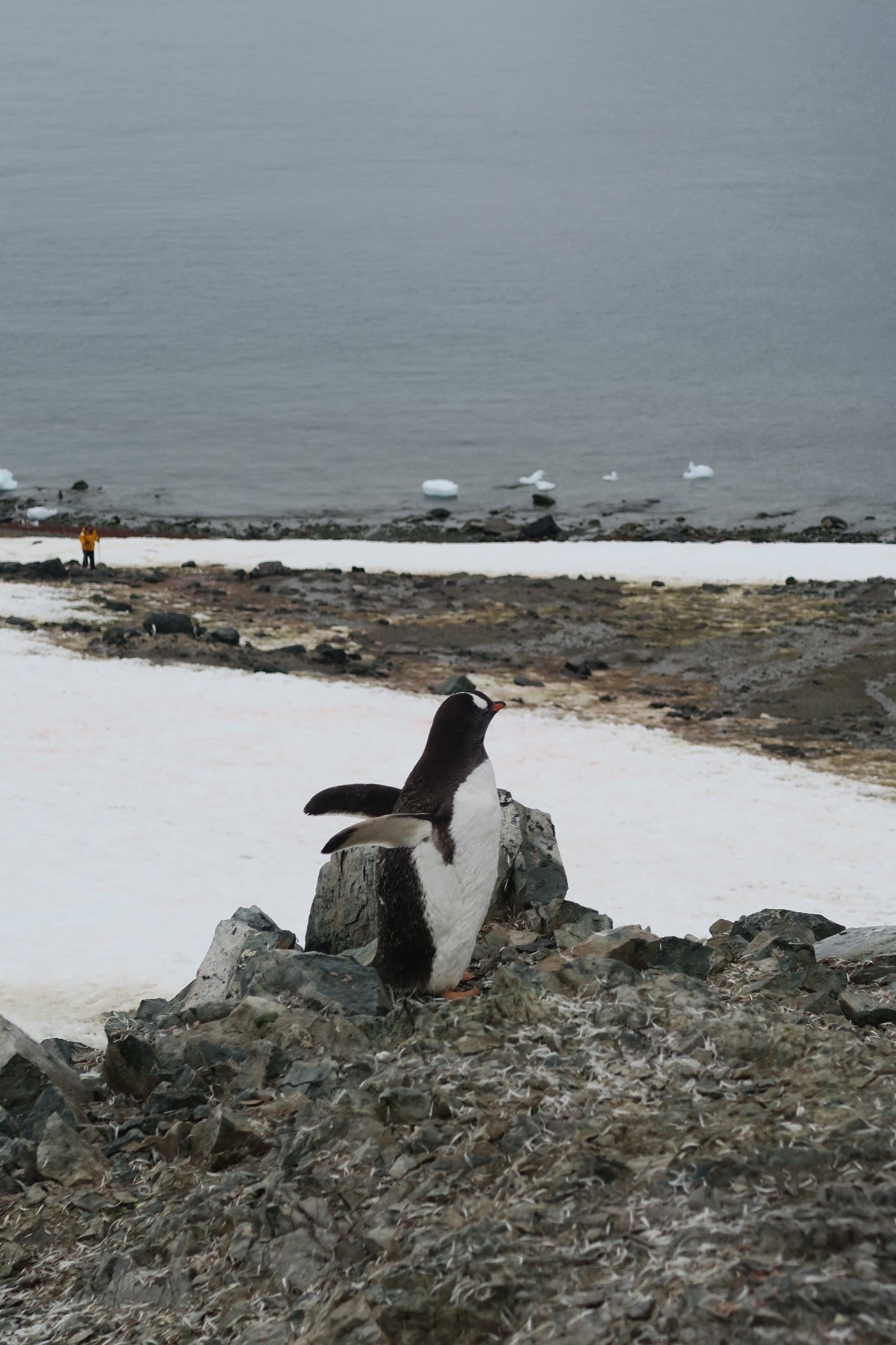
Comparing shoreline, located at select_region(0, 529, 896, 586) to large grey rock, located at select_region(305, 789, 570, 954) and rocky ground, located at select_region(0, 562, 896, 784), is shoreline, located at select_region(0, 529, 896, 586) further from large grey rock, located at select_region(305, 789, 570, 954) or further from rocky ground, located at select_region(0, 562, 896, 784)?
large grey rock, located at select_region(305, 789, 570, 954)

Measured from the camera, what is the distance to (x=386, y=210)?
146500 millimetres

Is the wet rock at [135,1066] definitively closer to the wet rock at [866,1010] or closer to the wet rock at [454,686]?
the wet rock at [866,1010]

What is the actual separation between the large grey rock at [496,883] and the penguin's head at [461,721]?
114cm

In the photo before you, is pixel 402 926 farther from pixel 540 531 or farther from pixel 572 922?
pixel 540 531

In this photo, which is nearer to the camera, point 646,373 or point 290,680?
point 290,680

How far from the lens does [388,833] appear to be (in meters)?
6.36

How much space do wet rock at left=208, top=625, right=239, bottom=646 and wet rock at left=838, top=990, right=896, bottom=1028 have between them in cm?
1768

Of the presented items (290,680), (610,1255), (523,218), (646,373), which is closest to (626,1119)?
(610,1255)

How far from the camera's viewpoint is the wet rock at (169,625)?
22688mm

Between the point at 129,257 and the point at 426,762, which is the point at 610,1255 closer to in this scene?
the point at 426,762

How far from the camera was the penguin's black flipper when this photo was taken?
23.4ft

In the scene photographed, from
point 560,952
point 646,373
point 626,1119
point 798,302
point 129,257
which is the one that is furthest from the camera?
point 129,257

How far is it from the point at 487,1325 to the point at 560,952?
11.5 feet

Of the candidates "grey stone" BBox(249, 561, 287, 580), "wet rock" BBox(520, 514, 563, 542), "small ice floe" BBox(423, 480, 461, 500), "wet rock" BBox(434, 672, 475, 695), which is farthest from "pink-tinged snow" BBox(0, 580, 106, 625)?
"small ice floe" BBox(423, 480, 461, 500)
